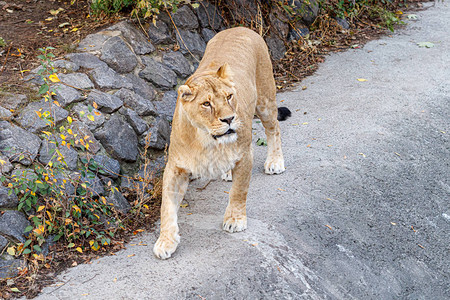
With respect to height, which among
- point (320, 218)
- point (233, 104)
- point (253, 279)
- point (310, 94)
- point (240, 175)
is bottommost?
point (310, 94)

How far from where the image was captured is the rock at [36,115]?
200 inches

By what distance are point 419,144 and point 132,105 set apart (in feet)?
11.6

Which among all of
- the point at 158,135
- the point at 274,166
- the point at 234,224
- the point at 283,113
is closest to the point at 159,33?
the point at 158,135

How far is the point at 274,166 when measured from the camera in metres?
5.89

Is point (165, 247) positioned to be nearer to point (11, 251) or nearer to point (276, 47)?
point (11, 251)

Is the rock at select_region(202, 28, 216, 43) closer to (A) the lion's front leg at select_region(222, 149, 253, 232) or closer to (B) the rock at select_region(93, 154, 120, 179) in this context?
(B) the rock at select_region(93, 154, 120, 179)

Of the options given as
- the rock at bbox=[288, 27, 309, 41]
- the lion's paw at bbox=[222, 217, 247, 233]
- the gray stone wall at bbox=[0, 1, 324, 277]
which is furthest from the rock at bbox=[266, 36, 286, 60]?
the lion's paw at bbox=[222, 217, 247, 233]

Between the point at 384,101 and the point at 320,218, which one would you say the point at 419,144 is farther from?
the point at 320,218

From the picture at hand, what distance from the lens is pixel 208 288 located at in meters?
3.98

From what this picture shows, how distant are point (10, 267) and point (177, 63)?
12.0 feet

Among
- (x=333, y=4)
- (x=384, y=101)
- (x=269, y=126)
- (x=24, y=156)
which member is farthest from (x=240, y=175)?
(x=333, y=4)

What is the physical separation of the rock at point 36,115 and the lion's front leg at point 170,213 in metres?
1.29

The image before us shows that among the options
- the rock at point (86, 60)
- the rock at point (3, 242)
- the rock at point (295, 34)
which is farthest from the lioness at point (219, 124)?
the rock at point (295, 34)

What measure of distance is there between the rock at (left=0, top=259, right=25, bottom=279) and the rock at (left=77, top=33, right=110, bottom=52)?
2871 millimetres
